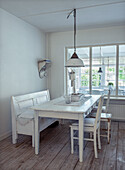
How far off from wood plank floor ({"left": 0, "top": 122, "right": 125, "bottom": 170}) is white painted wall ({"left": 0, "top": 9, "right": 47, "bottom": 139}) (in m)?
0.65

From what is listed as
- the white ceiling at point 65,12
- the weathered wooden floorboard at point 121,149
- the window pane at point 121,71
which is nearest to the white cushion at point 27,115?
the weathered wooden floorboard at point 121,149

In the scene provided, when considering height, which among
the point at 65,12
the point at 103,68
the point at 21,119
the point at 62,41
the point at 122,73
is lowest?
the point at 21,119

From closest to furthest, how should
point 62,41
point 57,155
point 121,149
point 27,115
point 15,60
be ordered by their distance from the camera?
1. point 57,155
2. point 121,149
3. point 27,115
4. point 15,60
5. point 62,41

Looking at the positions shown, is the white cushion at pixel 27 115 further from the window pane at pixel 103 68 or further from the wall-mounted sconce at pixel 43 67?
the window pane at pixel 103 68

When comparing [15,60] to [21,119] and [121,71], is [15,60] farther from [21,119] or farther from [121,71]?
[121,71]

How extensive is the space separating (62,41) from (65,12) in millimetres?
1592

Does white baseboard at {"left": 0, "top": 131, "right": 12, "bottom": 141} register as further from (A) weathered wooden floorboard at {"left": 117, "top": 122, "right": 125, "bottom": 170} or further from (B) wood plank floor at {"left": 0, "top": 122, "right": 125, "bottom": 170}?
(A) weathered wooden floorboard at {"left": 117, "top": 122, "right": 125, "bottom": 170}

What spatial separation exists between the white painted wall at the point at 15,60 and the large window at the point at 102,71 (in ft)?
4.52

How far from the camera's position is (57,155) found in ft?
8.79

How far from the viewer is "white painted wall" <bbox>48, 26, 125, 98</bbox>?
455cm

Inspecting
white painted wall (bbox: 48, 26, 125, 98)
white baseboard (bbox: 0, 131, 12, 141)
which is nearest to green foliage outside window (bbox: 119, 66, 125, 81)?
white painted wall (bbox: 48, 26, 125, 98)

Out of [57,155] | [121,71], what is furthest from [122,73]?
[57,155]

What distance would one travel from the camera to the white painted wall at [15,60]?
3314 mm

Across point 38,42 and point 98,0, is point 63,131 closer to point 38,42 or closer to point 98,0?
point 38,42
